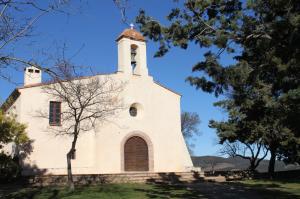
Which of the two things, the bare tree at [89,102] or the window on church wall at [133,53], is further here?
the window on church wall at [133,53]

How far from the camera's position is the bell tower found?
31.9 m

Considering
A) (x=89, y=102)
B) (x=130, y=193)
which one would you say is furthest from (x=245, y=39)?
(x=89, y=102)

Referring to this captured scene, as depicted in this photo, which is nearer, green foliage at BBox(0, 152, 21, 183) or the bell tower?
green foliage at BBox(0, 152, 21, 183)

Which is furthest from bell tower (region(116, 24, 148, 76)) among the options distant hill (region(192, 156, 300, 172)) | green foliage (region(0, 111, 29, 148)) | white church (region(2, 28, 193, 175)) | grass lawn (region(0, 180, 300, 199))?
distant hill (region(192, 156, 300, 172))

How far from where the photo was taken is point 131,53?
3297cm

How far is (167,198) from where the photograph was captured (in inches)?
713

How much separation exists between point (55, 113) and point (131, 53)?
25.0 feet

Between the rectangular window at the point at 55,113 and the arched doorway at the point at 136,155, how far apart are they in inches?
203

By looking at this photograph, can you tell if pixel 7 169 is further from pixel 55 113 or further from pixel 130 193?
pixel 130 193

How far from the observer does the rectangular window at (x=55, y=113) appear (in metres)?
28.6

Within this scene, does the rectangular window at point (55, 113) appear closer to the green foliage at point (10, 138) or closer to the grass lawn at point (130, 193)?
the green foliage at point (10, 138)

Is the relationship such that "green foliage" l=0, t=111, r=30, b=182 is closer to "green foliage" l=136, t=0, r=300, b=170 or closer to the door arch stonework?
the door arch stonework

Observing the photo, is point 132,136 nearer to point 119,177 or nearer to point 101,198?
point 119,177

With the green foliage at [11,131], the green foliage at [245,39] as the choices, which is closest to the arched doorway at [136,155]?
the green foliage at [11,131]
